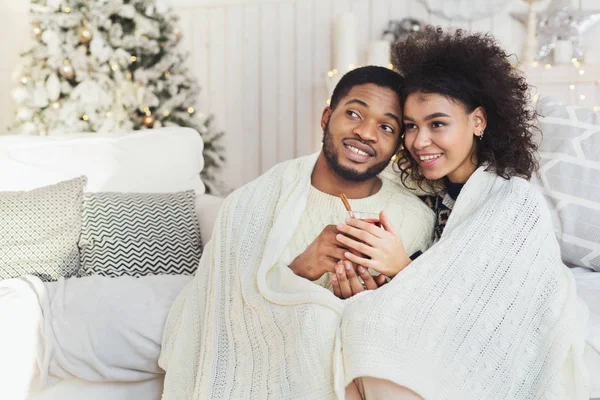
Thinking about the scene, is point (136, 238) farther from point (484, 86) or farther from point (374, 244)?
point (484, 86)

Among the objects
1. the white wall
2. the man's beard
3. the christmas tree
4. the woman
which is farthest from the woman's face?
the white wall

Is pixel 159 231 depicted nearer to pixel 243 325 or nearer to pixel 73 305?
pixel 73 305

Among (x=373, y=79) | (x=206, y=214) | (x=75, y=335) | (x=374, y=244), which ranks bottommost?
(x=75, y=335)

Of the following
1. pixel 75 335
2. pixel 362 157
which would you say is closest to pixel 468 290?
pixel 362 157

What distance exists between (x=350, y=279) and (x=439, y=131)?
441mm

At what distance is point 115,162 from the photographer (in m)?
2.23

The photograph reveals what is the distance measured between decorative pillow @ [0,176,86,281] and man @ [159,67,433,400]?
1.42ft

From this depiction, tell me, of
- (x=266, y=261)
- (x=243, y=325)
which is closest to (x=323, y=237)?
(x=266, y=261)

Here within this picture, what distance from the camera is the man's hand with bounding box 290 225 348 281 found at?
1.45 metres

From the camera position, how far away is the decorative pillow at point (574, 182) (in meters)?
1.86

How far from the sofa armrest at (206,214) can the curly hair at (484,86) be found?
833mm

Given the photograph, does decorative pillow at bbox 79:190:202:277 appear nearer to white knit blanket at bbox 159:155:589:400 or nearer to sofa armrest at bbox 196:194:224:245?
sofa armrest at bbox 196:194:224:245

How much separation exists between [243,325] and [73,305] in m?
0.51

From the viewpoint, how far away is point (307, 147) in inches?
165
